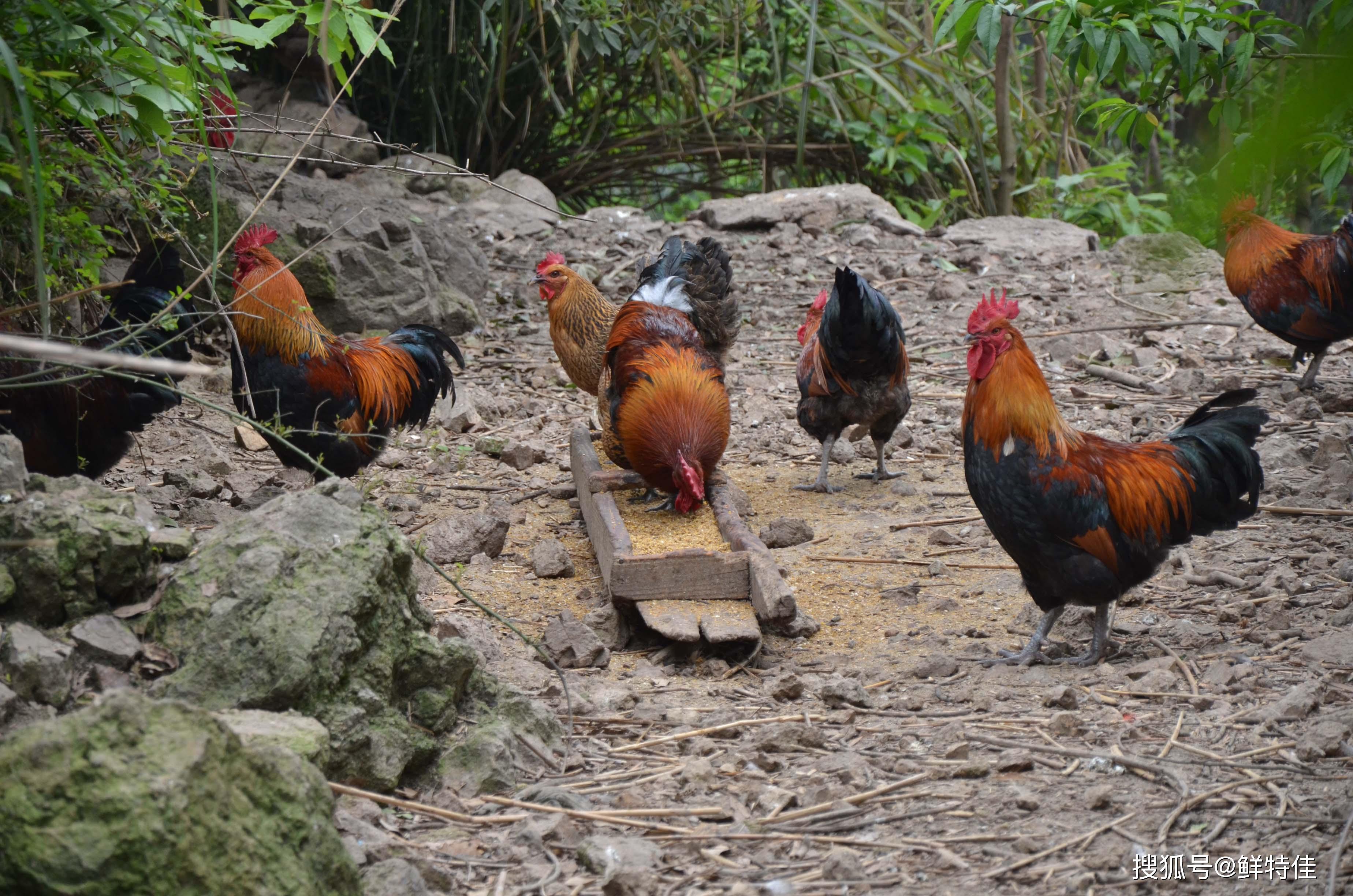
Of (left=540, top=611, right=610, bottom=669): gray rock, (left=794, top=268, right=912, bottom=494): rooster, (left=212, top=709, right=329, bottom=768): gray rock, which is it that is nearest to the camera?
(left=212, top=709, right=329, bottom=768): gray rock

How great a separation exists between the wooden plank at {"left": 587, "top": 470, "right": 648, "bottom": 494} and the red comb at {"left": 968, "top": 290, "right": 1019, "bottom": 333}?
187cm

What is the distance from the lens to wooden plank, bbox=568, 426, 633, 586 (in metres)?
4.79

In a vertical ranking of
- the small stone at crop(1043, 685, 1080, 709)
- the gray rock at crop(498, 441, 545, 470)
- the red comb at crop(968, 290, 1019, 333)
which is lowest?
the gray rock at crop(498, 441, 545, 470)

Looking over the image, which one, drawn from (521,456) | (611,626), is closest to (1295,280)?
(521,456)

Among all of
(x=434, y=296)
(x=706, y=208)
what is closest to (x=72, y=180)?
(x=434, y=296)

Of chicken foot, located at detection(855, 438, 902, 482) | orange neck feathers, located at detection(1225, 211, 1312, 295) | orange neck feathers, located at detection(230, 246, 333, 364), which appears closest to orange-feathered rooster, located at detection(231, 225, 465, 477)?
Result: orange neck feathers, located at detection(230, 246, 333, 364)

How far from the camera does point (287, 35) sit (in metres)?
9.84

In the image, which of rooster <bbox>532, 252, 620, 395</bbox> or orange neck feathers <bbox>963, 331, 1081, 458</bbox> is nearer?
orange neck feathers <bbox>963, 331, 1081, 458</bbox>

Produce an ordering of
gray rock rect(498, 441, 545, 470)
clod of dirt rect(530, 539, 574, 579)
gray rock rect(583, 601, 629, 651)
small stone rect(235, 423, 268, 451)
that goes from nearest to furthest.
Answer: gray rock rect(583, 601, 629, 651) < clod of dirt rect(530, 539, 574, 579) < small stone rect(235, 423, 268, 451) < gray rock rect(498, 441, 545, 470)

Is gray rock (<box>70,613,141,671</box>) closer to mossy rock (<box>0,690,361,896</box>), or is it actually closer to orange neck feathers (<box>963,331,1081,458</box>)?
mossy rock (<box>0,690,361,896</box>)

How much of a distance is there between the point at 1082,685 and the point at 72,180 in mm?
3993

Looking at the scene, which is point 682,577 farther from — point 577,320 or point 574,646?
point 577,320

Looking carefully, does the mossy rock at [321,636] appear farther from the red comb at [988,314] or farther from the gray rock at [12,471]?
the red comb at [988,314]

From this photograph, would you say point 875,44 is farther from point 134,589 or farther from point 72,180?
point 134,589
